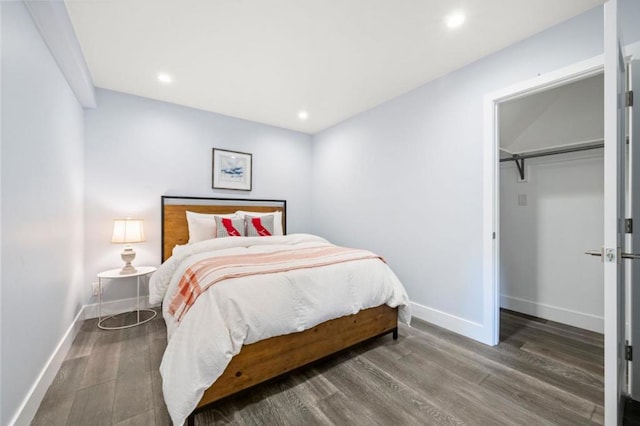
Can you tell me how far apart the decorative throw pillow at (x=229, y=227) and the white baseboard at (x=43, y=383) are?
1503 mm

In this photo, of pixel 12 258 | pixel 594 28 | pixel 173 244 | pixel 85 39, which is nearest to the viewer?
pixel 12 258

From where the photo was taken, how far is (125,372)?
1892mm

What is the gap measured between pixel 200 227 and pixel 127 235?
0.71 metres

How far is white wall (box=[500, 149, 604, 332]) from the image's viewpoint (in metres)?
2.53

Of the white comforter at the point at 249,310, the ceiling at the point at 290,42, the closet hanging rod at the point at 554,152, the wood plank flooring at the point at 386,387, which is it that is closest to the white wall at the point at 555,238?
the closet hanging rod at the point at 554,152

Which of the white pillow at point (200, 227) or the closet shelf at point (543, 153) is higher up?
the closet shelf at point (543, 153)

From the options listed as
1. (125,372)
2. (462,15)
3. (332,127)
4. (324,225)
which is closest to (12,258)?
(125,372)

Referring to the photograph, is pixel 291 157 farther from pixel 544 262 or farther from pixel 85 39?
pixel 544 262

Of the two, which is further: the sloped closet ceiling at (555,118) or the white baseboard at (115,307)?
the white baseboard at (115,307)

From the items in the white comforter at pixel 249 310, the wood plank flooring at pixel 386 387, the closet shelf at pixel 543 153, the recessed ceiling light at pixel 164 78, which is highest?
the recessed ceiling light at pixel 164 78

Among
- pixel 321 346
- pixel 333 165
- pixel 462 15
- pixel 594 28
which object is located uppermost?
pixel 462 15

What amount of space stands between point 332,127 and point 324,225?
61.3 inches

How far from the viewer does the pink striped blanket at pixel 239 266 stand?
1650 mm

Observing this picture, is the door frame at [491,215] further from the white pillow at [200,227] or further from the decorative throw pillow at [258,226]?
the white pillow at [200,227]
